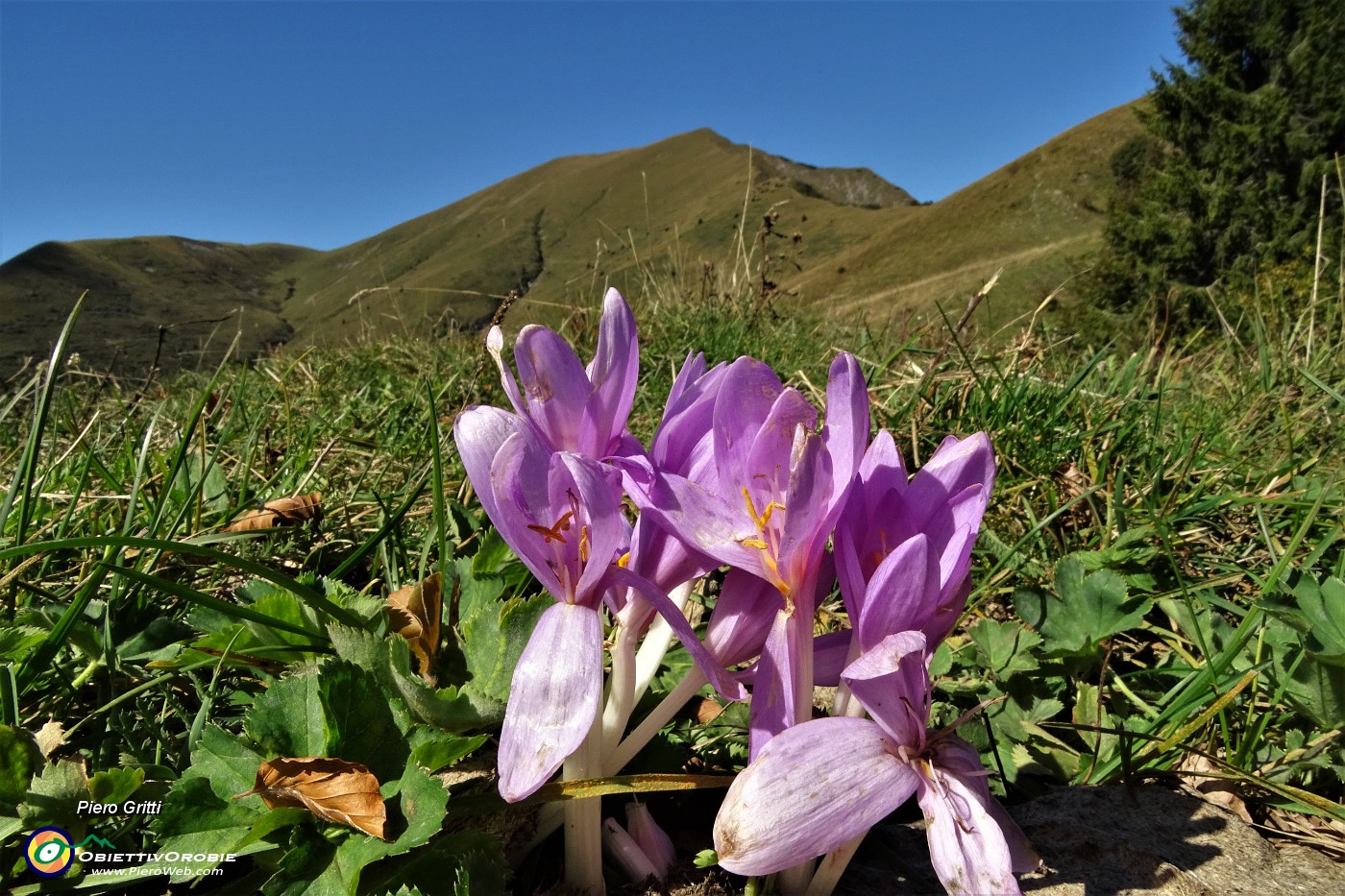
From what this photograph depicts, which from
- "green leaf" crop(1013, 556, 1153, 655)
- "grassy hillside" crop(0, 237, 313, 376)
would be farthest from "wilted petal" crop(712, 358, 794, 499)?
"grassy hillside" crop(0, 237, 313, 376)

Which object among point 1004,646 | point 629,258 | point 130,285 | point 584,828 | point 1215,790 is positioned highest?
point 130,285

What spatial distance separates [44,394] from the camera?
1.83 meters

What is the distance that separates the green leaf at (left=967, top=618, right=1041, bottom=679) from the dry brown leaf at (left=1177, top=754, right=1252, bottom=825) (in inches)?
14.3

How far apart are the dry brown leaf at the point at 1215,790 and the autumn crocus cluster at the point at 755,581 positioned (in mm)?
799

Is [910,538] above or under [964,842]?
above

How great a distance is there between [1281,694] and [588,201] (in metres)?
173

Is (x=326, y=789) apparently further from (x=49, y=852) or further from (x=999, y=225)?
(x=999, y=225)

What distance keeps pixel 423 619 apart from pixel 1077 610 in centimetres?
154

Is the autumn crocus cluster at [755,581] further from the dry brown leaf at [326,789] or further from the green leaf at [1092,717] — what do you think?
the green leaf at [1092,717]

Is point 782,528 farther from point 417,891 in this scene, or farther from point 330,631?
point 330,631

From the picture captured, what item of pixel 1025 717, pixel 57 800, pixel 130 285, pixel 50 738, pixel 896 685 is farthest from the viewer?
pixel 130 285

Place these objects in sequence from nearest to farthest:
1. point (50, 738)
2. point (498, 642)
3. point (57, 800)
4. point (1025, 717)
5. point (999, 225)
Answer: point (57, 800) → point (498, 642) → point (50, 738) → point (1025, 717) → point (999, 225)

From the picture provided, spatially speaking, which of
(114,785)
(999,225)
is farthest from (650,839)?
(999,225)

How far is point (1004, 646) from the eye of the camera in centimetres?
195
